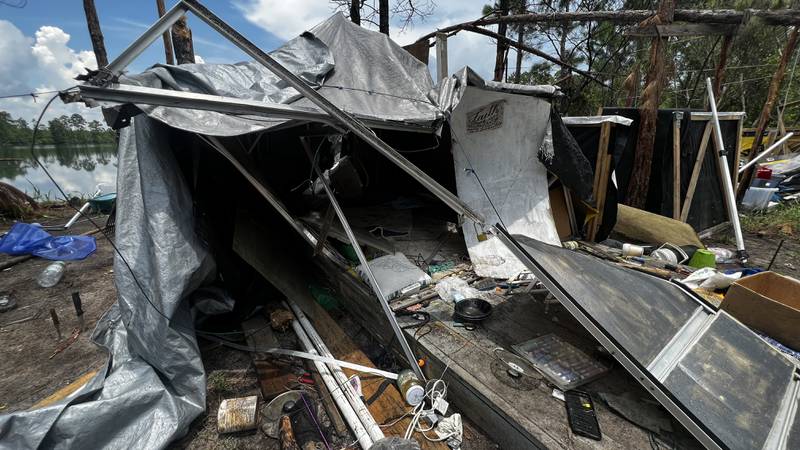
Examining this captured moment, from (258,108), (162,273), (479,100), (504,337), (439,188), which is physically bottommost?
(504,337)

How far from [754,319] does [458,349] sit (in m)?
2.52

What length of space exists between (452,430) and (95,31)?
33.9 feet

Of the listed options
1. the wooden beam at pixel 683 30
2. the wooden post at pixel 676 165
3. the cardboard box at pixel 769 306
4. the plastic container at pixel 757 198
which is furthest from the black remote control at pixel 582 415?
the plastic container at pixel 757 198

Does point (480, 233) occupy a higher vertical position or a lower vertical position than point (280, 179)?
lower

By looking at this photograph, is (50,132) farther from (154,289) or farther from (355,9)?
(154,289)

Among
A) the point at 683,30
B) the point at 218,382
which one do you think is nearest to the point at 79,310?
the point at 218,382

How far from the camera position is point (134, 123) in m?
2.58

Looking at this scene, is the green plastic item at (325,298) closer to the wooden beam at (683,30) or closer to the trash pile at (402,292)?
the trash pile at (402,292)

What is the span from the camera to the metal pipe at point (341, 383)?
2.26 m

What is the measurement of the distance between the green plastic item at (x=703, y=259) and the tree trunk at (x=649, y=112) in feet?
6.14

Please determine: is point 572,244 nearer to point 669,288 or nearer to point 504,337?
point 669,288

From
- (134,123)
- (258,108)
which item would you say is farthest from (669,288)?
(134,123)

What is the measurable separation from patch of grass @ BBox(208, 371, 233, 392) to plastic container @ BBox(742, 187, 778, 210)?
1087 cm

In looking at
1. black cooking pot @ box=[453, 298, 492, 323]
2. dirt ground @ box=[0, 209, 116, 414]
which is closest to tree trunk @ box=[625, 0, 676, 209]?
black cooking pot @ box=[453, 298, 492, 323]
